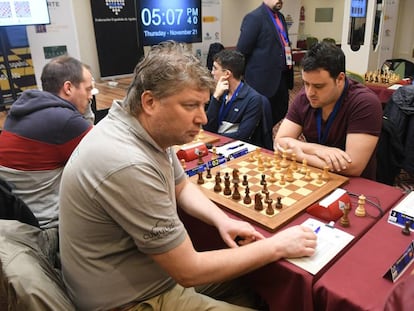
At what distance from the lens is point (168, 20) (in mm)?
5160

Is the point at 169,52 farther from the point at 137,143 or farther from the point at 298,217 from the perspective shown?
the point at 298,217

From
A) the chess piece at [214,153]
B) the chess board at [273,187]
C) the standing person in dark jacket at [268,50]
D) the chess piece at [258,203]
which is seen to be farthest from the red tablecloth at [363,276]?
the standing person in dark jacket at [268,50]

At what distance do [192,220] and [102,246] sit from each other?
535 mm

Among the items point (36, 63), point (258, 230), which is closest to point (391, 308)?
point (258, 230)

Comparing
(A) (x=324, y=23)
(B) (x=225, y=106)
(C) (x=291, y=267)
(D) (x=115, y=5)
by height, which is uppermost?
(D) (x=115, y=5)

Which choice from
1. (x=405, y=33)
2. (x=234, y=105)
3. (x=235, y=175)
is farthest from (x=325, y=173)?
(x=405, y=33)

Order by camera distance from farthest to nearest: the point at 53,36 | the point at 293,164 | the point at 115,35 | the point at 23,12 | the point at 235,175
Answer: the point at 115,35 < the point at 53,36 < the point at 23,12 < the point at 293,164 < the point at 235,175

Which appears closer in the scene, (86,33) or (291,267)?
(291,267)

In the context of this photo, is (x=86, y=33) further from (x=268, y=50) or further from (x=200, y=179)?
(x=200, y=179)

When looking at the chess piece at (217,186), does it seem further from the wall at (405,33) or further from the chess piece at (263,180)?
the wall at (405,33)

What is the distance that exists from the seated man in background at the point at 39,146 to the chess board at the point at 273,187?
689 mm

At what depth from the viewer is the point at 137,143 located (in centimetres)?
110

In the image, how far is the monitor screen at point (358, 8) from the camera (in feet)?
19.1

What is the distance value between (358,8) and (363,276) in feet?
19.6
